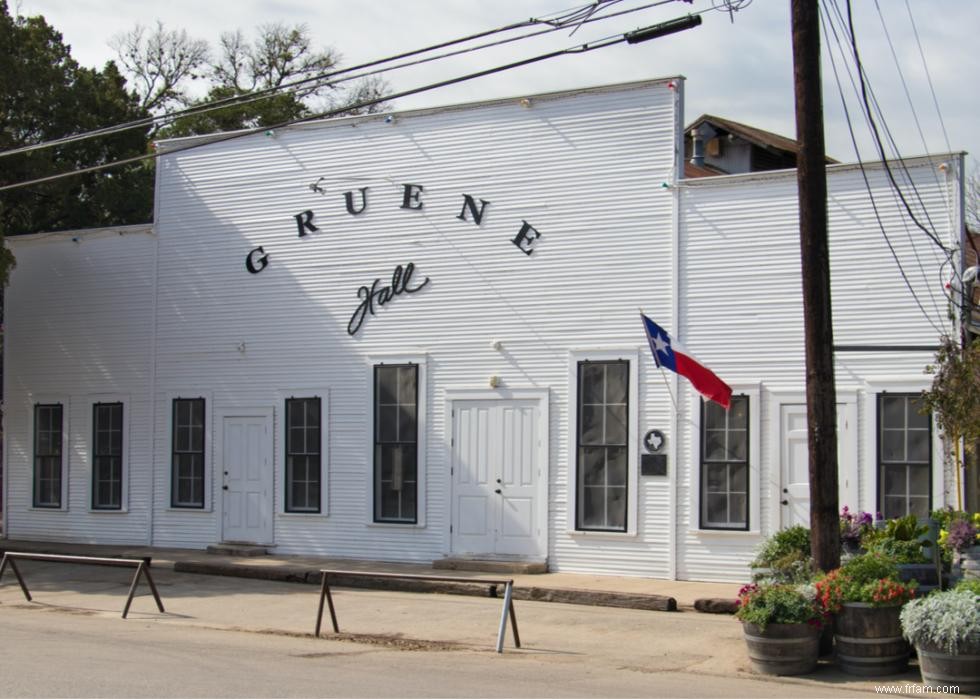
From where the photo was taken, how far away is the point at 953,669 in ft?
33.7

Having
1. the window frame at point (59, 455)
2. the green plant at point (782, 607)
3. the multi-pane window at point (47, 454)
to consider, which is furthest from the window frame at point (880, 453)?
the multi-pane window at point (47, 454)

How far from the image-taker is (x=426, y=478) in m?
19.2

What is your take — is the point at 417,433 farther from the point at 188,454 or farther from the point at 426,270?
the point at 188,454

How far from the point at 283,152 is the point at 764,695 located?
1326 centimetres

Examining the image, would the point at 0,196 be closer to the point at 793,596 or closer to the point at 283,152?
the point at 283,152

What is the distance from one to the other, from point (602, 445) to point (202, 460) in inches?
290

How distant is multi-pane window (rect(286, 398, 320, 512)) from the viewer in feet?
66.4

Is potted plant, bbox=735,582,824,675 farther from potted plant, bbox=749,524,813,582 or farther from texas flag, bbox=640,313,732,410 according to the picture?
texas flag, bbox=640,313,732,410

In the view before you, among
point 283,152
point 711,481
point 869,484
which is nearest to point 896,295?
point 869,484

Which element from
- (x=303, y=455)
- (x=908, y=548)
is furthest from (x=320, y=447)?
(x=908, y=548)

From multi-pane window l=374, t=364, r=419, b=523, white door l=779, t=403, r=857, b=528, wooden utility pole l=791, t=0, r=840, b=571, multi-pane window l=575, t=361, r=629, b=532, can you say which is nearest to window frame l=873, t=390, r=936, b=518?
white door l=779, t=403, r=857, b=528

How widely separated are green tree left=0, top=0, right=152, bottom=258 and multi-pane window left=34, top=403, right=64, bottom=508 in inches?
117

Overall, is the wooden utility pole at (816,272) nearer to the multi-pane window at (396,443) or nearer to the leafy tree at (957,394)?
the leafy tree at (957,394)

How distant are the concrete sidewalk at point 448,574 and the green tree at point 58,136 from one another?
17.9ft
